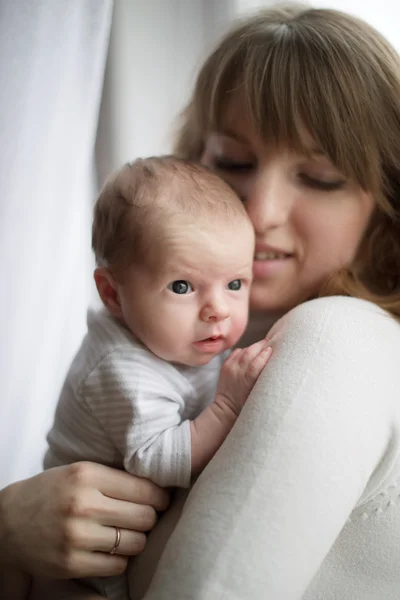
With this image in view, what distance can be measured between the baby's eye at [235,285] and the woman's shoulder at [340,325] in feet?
0.33

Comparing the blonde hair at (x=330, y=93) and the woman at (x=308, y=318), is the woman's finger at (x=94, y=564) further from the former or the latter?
the blonde hair at (x=330, y=93)

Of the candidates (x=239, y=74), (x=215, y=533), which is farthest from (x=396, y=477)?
(x=239, y=74)

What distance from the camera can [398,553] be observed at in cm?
97

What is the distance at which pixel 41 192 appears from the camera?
1.54m

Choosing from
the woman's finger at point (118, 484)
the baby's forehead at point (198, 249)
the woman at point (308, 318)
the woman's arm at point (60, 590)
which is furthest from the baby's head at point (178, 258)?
the woman's arm at point (60, 590)

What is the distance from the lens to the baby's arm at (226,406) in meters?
1.01

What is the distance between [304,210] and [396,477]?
520 mm

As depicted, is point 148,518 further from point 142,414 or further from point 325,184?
point 325,184

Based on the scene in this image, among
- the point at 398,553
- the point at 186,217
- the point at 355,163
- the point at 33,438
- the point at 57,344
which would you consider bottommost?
the point at 33,438

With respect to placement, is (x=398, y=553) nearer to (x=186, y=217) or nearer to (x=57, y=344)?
(x=186, y=217)

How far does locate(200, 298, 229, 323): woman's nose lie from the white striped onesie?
115 mm

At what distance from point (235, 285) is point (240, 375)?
0.56ft

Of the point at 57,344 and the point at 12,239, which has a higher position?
the point at 12,239

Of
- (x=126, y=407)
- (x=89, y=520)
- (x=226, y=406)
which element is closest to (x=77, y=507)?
(x=89, y=520)
